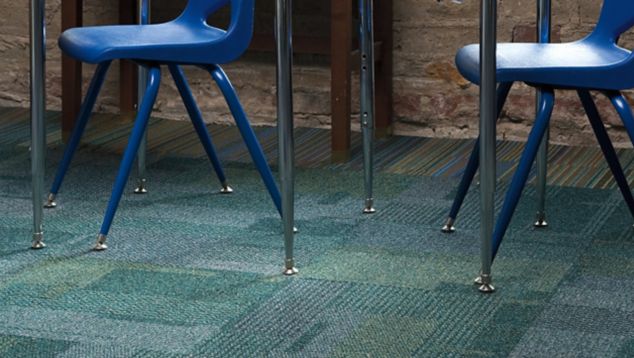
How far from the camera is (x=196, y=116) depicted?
310cm

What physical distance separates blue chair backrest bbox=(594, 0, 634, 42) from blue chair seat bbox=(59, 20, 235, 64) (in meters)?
0.84

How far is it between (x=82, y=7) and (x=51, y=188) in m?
1.01

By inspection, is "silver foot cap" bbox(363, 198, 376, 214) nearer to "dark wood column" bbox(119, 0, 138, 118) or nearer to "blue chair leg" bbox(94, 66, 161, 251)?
"blue chair leg" bbox(94, 66, 161, 251)

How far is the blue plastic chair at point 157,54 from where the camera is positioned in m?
2.72

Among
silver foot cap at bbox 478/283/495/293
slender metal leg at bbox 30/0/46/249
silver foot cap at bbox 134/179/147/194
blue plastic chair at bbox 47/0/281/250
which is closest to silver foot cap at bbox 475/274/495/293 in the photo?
silver foot cap at bbox 478/283/495/293

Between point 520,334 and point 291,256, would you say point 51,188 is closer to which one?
point 291,256

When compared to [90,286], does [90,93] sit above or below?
above

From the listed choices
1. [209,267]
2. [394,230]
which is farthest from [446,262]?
[209,267]

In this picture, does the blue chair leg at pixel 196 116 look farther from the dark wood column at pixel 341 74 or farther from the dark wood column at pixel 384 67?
the dark wood column at pixel 384 67

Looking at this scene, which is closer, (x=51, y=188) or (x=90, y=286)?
(x=90, y=286)

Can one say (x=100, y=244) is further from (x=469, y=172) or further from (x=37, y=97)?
(x=469, y=172)

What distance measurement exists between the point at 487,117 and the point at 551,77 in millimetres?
222

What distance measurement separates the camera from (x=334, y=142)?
3658 mm

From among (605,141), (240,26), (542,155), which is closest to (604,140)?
(605,141)
